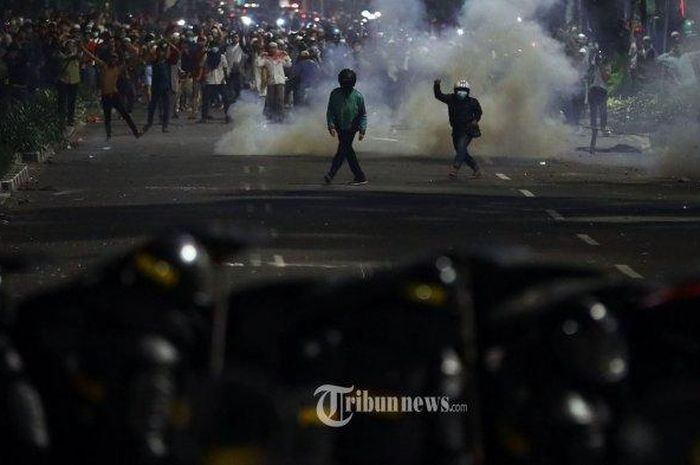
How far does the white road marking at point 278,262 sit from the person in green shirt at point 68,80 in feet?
73.2

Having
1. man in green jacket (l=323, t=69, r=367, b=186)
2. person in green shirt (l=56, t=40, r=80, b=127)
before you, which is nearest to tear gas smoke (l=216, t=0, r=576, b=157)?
person in green shirt (l=56, t=40, r=80, b=127)

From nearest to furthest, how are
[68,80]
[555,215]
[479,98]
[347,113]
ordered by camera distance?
[555,215] < [347,113] < [479,98] < [68,80]

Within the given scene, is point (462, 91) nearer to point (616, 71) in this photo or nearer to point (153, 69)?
point (153, 69)

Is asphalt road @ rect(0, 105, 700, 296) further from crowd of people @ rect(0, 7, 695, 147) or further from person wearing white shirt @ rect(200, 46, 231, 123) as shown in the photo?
person wearing white shirt @ rect(200, 46, 231, 123)

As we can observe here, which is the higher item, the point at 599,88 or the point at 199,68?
the point at 599,88

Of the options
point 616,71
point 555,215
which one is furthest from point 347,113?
point 616,71

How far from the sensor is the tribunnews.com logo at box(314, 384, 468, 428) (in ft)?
17.3

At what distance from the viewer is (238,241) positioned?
17.5 ft

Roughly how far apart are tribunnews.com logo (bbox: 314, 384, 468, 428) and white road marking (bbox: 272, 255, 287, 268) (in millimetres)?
11724

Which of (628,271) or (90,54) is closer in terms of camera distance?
(628,271)

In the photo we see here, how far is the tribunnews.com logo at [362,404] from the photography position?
17.3 ft

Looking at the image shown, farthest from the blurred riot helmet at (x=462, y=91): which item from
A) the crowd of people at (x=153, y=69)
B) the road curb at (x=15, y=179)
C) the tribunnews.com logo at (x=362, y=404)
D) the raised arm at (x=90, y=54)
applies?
the tribunnews.com logo at (x=362, y=404)

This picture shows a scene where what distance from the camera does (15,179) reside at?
87.2 ft

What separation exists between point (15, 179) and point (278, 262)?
997 cm
